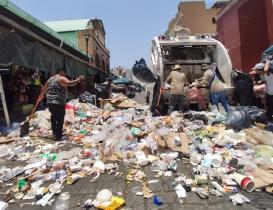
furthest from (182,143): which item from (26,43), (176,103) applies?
(26,43)

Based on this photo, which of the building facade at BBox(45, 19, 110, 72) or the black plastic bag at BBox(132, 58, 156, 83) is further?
the building facade at BBox(45, 19, 110, 72)

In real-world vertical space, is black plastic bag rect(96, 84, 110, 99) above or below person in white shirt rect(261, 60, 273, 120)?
above

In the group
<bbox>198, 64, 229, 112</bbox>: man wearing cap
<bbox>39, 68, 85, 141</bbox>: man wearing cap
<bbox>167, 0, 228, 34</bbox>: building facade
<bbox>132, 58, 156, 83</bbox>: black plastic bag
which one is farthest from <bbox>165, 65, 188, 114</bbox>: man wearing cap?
<bbox>167, 0, 228, 34</bbox>: building facade

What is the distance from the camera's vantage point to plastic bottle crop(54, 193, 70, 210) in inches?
160

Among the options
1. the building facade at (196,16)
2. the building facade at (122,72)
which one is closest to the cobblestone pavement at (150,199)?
the building facade at (196,16)

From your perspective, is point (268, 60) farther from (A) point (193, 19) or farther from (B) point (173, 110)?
(A) point (193, 19)

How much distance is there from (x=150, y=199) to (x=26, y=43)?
7.63 m

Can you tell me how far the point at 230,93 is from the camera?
10.2 m

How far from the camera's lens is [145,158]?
5.36 meters

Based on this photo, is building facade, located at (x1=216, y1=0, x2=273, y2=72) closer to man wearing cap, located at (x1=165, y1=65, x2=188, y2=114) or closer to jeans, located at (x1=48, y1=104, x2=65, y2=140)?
man wearing cap, located at (x1=165, y1=65, x2=188, y2=114)

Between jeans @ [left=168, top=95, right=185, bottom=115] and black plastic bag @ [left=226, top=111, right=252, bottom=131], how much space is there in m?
2.13

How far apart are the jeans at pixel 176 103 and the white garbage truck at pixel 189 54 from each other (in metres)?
1.47

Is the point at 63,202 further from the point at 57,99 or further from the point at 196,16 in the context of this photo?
the point at 196,16

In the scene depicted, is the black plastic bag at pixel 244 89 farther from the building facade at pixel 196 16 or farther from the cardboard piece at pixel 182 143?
the building facade at pixel 196 16
